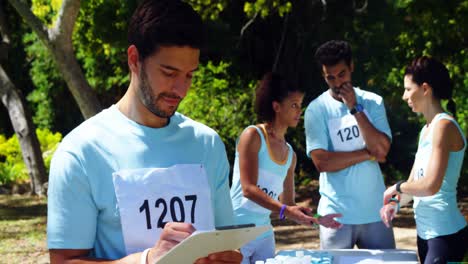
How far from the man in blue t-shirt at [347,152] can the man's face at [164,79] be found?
2346 mm

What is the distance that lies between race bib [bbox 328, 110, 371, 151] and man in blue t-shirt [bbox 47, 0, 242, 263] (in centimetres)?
231

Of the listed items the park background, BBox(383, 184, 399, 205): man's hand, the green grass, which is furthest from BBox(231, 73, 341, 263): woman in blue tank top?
the park background

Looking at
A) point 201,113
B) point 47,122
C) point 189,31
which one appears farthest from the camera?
point 47,122

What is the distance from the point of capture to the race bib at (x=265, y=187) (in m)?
3.98

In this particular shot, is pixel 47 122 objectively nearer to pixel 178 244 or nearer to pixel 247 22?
pixel 247 22

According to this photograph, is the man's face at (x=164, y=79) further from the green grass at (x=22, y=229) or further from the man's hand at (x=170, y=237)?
the green grass at (x=22, y=229)

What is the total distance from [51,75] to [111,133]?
58.8 ft

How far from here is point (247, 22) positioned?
14.7 metres

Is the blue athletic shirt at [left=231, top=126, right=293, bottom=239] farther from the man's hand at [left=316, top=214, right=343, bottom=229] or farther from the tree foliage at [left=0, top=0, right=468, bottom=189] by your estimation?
the tree foliage at [left=0, top=0, right=468, bottom=189]

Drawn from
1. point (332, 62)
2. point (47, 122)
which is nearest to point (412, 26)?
point (332, 62)

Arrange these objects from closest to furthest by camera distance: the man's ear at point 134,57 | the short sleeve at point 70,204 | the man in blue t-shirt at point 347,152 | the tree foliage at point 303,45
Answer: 1. the short sleeve at point 70,204
2. the man's ear at point 134,57
3. the man in blue t-shirt at point 347,152
4. the tree foliage at point 303,45

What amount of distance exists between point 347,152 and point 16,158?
1332 centimetres

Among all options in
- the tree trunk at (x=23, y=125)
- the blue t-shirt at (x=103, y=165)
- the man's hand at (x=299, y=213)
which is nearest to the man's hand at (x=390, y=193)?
the man's hand at (x=299, y=213)

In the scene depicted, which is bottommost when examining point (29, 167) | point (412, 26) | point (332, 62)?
point (29, 167)
